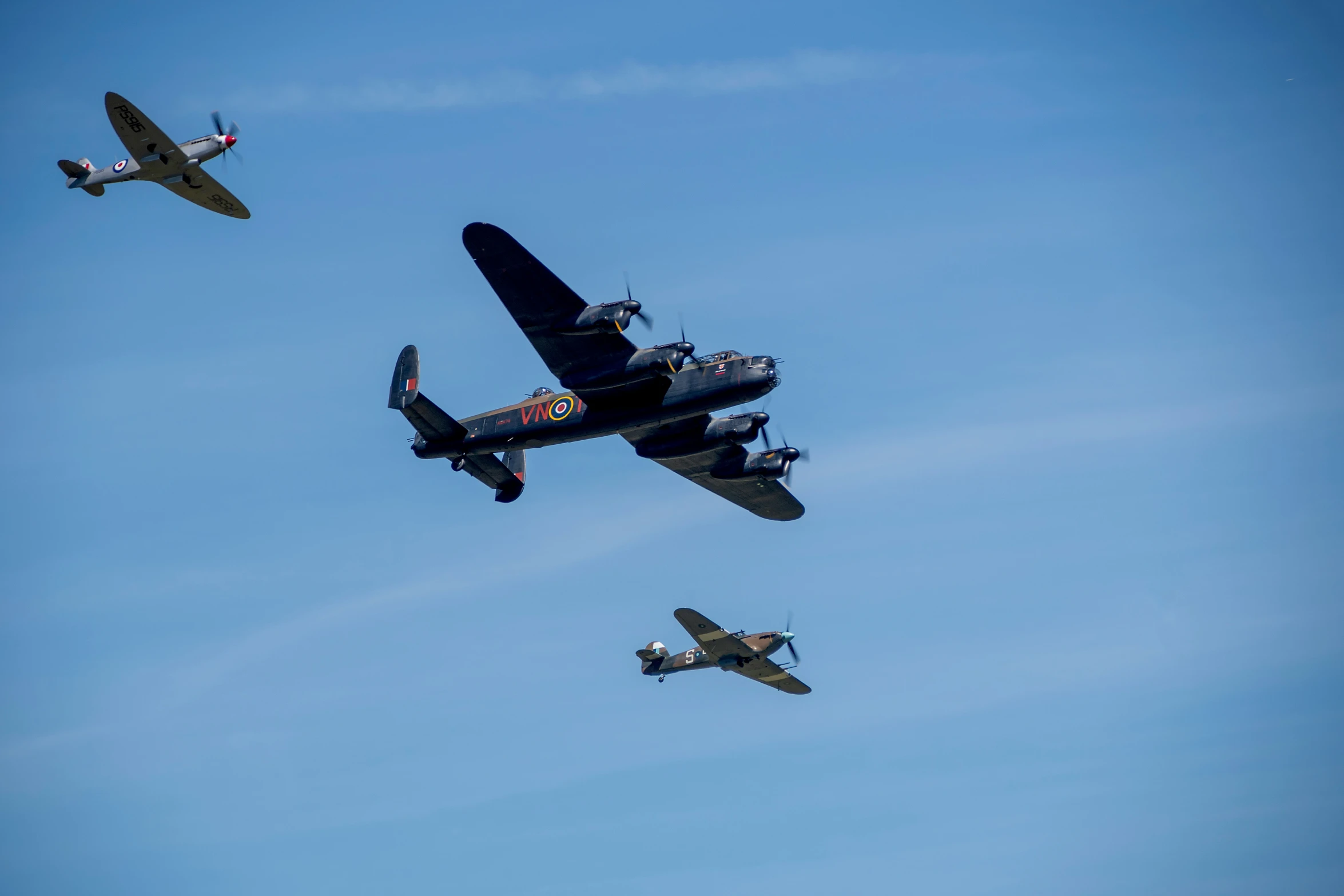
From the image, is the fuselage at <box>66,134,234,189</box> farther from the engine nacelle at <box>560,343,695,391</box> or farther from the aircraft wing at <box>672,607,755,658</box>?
the aircraft wing at <box>672,607,755,658</box>

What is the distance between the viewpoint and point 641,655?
69.7 metres

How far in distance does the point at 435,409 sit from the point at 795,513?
16.4 metres

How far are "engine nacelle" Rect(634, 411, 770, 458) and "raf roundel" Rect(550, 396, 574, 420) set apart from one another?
396 centimetres

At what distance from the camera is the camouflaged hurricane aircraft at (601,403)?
41969 mm

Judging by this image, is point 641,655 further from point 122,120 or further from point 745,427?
point 122,120

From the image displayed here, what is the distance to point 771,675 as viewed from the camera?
6619 centimetres

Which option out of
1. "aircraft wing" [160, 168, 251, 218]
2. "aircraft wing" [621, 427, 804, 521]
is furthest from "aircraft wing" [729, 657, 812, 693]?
"aircraft wing" [160, 168, 251, 218]

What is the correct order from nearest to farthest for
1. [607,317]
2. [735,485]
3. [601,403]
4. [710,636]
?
[607,317] < [601,403] < [735,485] < [710,636]

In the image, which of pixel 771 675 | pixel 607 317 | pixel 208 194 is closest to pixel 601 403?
pixel 607 317

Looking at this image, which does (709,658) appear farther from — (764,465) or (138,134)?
(138,134)

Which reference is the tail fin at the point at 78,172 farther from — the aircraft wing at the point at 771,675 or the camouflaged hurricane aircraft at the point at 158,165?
the aircraft wing at the point at 771,675

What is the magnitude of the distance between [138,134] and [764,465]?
28.6m

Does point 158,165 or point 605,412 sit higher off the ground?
point 158,165

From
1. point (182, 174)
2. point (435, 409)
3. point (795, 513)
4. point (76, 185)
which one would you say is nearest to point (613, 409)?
point (435, 409)
